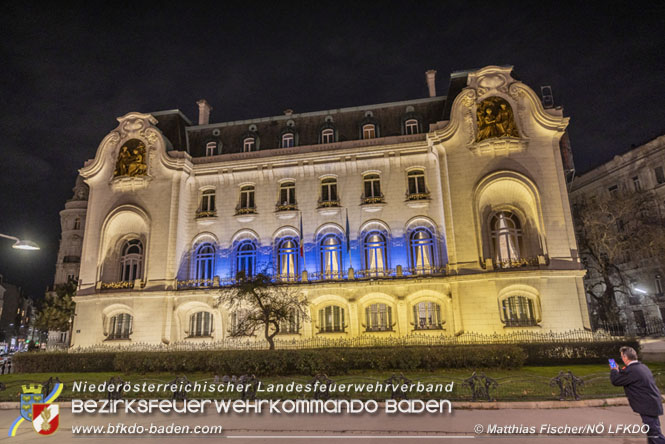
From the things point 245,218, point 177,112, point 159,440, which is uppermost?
point 177,112

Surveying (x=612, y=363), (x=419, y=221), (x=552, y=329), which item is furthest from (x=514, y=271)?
(x=612, y=363)

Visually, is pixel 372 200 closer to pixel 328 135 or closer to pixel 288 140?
pixel 328 135

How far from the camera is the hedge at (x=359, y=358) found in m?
18.8

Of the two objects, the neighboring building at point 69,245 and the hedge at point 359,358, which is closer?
the hedge at point 359,358

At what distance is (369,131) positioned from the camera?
32.6 m

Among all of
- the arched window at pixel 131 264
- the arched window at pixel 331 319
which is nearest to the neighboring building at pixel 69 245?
the arched window at pixel 131 264

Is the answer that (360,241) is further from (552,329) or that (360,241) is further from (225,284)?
(552,329)

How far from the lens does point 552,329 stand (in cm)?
2466

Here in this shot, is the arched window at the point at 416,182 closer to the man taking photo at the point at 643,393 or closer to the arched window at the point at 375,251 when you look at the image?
the arched window at the point at 375,251

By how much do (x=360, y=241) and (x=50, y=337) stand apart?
34.0 metres

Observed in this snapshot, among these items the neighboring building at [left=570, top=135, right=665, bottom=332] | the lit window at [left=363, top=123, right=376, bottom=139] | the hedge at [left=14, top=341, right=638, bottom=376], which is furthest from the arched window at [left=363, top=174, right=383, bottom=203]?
the neighboring building at [left=570, top=135, right=665, bottom=332]

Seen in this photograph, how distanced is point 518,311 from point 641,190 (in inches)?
724

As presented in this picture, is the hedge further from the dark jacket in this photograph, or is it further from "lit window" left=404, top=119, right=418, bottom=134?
"lit window" left=404, top=119, right=418, bottom=134

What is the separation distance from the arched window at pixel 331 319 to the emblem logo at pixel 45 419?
17.9 metres
